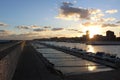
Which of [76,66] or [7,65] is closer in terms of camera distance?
[7,65]

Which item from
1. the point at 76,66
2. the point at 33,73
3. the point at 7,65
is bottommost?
the point at 76,66

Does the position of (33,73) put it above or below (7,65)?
below

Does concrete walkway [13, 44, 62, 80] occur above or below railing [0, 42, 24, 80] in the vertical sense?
below

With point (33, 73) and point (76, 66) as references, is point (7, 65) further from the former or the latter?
point (76, 66)

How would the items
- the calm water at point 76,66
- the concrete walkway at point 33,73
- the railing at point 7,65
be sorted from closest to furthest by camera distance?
1. the railing at point 7,65
2. the concrete walkway at point 33,73
3. the calm water at point 76,66

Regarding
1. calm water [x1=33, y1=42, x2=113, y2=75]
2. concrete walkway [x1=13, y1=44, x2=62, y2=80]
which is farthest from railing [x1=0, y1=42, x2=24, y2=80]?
calm water [x1=33, y1=42, x2=113, y2=75]

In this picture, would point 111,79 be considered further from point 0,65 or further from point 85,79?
point 0,65

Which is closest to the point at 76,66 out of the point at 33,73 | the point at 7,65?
the point at 33,73

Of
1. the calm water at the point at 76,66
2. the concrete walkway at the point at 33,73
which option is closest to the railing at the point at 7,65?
the concrete walkway at the point at 33,73

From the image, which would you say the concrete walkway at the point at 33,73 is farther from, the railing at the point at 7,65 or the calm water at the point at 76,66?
the calm water at the point at 76,66

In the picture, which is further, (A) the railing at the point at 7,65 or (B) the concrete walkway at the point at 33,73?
(B) the concrete walkway at the point at 33,73

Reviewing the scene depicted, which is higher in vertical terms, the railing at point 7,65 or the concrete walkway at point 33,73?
the railing at point 7,65

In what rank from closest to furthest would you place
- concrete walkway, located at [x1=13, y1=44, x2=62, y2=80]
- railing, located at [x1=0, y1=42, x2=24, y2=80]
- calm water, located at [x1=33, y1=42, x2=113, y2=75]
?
1. railing, located at [x1=0, y1=42, x2=24, y2=80]
2. concrete walkway, located at [x1=13, y1=44, x2=62, y2=80]
3. calm water, located at [x1=33, y1=42, x2=113, y2=75]

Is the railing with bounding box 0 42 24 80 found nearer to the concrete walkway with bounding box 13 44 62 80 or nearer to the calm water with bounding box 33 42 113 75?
the concrete walkway with bounding box 13 44 62 80
